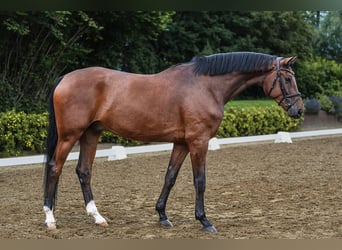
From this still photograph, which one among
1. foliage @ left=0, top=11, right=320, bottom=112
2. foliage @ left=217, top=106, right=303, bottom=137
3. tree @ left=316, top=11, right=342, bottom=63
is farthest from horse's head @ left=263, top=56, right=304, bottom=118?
tree @ left=316, top=11, right=342, bottom=63

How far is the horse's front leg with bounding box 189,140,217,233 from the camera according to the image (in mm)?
3885

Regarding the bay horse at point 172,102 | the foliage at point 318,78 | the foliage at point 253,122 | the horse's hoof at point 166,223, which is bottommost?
the foliage at point 318,78

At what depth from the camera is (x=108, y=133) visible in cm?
1094

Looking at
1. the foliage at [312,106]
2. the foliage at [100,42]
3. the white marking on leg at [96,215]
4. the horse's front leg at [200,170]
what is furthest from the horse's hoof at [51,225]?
the foliage at [312,106]

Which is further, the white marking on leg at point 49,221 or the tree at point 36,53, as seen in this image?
the tree at point 36,53

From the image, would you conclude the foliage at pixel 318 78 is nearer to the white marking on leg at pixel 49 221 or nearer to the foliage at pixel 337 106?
the foliage at pixel 337 106

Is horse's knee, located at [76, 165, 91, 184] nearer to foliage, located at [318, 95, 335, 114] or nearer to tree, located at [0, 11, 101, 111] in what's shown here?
tree, located at [0, 11, 101, 111]

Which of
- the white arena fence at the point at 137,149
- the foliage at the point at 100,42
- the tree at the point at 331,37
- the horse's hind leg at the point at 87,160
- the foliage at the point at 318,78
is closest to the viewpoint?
the horse's hind leg at the point at 87,160

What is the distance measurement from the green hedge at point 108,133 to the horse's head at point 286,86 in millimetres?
6490

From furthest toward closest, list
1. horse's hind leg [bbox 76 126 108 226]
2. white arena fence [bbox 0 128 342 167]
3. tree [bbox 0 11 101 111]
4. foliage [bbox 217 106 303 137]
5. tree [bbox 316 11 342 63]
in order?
tree [bbox 316 11 342 63] → foliage [bbox 217 106 303 137] → tree [bbox 0 11 101 111] → white arena fence [bbox 0 128 342 167] → horse's hind leg [bbox 76 126 108 226]

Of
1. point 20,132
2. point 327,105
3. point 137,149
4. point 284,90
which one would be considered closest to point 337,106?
point 327,105

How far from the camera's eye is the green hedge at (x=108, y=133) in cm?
909

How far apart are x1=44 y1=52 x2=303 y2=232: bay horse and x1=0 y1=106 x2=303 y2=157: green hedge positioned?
5.38 m

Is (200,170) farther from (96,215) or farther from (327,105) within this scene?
(327,105)
